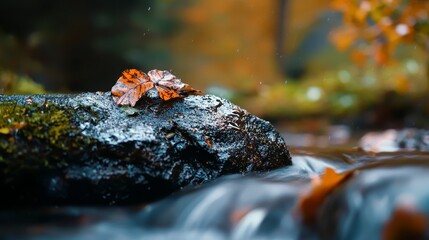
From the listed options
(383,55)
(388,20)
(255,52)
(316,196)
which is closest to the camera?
(316,196)

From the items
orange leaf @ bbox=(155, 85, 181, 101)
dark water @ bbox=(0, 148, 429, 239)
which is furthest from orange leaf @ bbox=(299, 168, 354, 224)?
orange leaf @ bbox=(155, 85, 181, 101)

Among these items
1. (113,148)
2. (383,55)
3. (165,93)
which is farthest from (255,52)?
(113,148)

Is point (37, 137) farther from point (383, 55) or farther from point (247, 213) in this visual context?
point (383, 55)

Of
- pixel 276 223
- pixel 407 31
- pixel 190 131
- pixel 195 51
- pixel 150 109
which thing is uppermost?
pixel 195 51

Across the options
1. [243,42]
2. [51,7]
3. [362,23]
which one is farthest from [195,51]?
[362,23]

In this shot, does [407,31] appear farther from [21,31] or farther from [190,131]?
[21,31]
